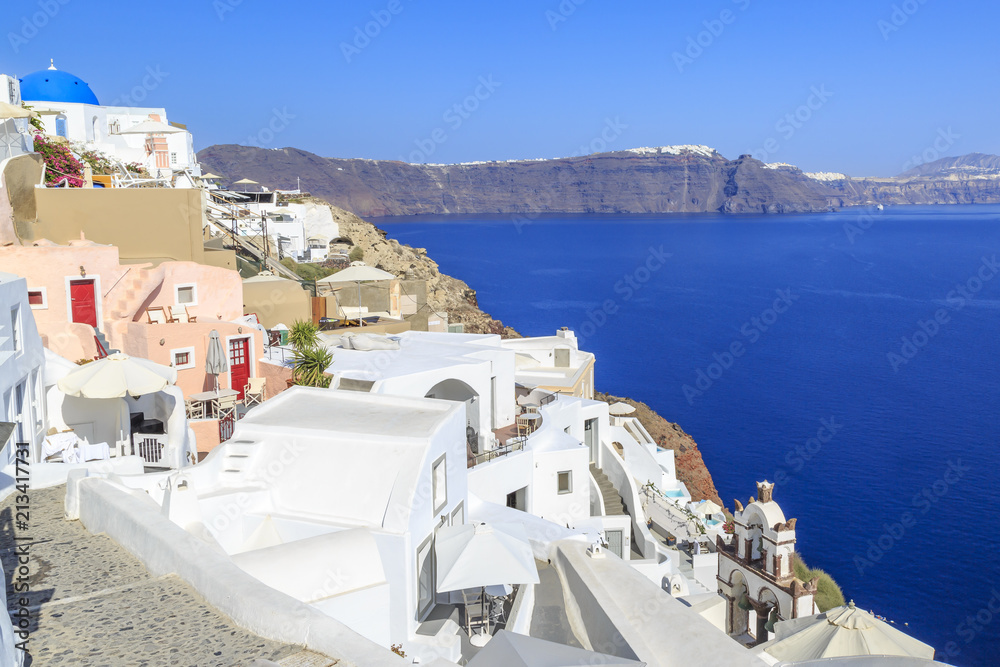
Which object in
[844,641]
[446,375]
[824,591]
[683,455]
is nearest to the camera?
[844,641]

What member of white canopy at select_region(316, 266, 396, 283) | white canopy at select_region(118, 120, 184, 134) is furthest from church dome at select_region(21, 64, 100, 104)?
white canopy at select_region(316, 266, 396, 283)

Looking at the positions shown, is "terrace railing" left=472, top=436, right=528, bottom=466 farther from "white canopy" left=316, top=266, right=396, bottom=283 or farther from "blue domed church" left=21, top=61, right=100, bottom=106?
"blue domed church" left=21, top=61, right=100, bottom=106

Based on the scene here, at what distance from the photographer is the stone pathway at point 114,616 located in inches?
198

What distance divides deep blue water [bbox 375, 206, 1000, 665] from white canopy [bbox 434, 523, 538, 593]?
22.2 meters

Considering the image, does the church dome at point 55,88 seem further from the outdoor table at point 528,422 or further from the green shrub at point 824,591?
the green shrub at point 824,591

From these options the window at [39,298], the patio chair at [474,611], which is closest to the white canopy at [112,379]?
the window at [39,298]

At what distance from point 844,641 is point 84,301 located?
1641 centimetres

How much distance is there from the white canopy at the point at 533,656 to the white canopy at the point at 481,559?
287 centimetres

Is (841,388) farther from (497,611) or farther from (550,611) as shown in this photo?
(550,611)

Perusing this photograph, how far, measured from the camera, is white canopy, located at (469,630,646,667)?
665cm

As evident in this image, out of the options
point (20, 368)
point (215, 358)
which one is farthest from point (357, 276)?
point (20, 368)

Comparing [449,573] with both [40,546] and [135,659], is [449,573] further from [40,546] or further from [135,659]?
[135,659]

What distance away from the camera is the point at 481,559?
33.4 feet

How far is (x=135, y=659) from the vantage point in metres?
5.04
